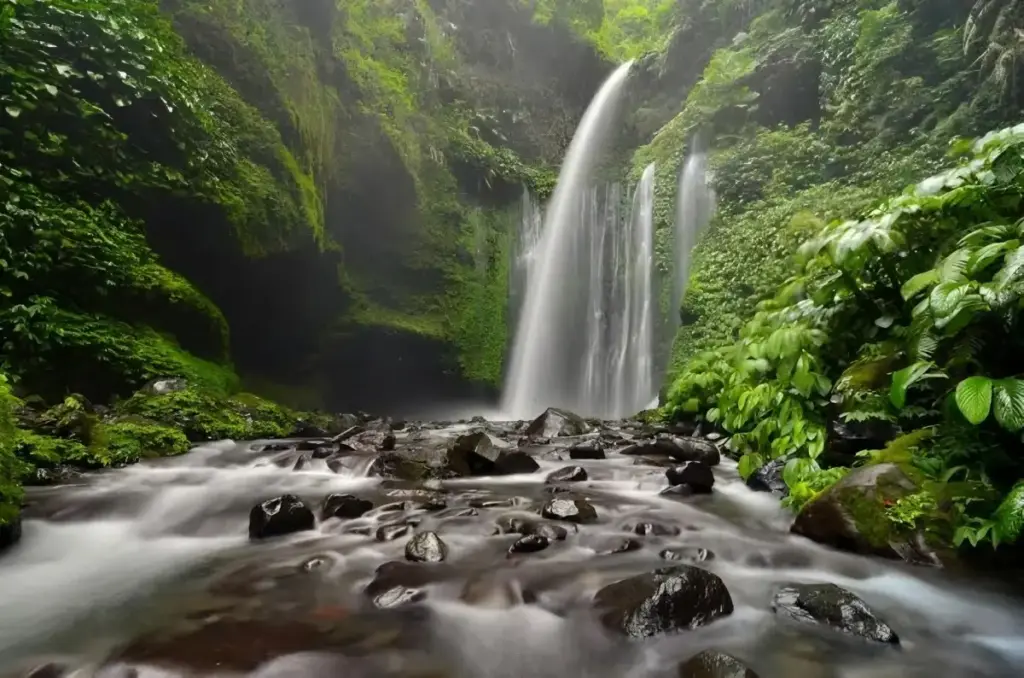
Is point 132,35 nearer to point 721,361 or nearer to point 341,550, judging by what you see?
point 341,550

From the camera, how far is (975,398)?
2729 millimetres

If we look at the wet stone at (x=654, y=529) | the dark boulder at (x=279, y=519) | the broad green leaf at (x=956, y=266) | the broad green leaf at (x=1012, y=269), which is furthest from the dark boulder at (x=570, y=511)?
the broad green leaf at (x=1012, y=269)

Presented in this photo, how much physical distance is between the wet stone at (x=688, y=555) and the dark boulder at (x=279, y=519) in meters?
2.36

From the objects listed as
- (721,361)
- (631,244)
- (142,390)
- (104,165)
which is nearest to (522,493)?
(721,361)

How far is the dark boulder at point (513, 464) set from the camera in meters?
5.72

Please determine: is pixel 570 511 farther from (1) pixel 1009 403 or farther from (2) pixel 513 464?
(1) pixel 1009 403

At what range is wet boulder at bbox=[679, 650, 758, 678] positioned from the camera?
6.58ft

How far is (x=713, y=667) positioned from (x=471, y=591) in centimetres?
121

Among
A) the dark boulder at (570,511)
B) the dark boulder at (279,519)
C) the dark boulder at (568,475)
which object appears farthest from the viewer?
the dark boulder at (568,475)

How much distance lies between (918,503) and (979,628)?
30.5 inches

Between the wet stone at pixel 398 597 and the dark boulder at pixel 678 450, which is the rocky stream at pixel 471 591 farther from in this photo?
the dark boulder at pixel 678 450

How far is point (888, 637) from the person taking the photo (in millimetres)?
2365

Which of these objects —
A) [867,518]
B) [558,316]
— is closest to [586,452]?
[867,518]

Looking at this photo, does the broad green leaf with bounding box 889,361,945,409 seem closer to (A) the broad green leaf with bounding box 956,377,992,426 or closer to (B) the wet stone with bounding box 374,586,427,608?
(A) the broad green leaf with bounding box 956,377,992,426
